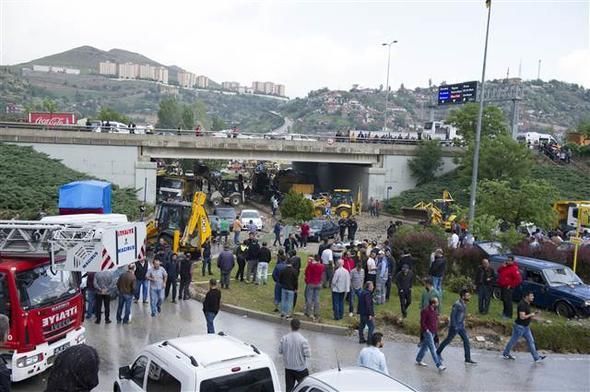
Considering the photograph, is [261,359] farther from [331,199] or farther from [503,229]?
[331,199]

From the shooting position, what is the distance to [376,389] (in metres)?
6.93

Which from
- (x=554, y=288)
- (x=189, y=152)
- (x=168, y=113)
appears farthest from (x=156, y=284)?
(x=168, y=113)

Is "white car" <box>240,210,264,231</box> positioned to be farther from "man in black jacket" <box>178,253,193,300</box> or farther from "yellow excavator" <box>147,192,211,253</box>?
"man in black jacket" <box>178,253,193,300</box>

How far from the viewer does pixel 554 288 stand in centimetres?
1684

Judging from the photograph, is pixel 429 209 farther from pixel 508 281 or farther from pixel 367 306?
pixel 367 306

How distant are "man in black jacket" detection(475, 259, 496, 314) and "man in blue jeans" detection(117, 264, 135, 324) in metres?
8.97

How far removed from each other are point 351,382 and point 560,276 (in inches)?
488

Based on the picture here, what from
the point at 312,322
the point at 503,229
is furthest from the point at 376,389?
the point at 503,229

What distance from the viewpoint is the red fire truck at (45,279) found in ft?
32.3

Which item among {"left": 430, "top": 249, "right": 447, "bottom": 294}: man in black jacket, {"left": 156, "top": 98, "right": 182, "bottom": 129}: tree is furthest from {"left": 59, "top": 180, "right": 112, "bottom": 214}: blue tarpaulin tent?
{"left": 156, "top": 98, "right": 182, "bottom": 129}: tree

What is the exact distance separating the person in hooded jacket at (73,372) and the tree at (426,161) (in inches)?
1663

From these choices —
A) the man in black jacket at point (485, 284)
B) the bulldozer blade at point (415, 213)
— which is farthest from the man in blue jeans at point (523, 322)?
the bulldozer blade at point (415, 213)

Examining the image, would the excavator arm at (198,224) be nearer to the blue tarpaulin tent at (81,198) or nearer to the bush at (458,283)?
the blue tarpaulin tent at (81,198)

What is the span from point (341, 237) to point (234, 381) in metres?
23.9
